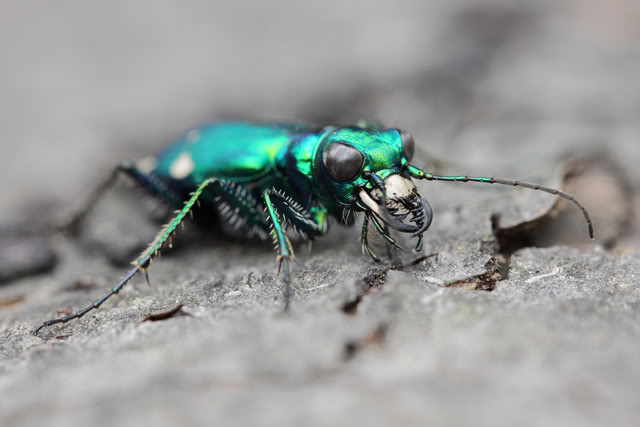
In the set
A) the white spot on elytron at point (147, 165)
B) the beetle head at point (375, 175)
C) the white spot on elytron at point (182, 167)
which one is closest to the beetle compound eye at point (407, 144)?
the beetle head at point (375, 175)

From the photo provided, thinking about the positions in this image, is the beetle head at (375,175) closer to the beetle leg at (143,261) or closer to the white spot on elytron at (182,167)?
the beetle leg at (143,261)

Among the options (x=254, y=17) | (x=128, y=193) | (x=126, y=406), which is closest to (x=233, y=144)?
(x=128, y=193)

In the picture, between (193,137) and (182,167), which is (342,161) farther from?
(193,137)

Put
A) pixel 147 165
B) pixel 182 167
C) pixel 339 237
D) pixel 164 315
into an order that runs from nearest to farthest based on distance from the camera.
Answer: pixel 164 315 → pixel 339 237 → pixel 182 167 → pixel 147 165

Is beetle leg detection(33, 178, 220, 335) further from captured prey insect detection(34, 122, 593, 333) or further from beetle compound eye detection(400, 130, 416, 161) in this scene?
beetle compound eye detection(400, 130, 416, 161)

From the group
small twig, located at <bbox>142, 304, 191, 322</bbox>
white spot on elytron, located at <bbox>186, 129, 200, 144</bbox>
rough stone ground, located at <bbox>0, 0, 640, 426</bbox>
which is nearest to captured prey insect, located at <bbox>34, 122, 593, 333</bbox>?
white spot on elytron, located at <bbox>186, 129, 200, 144</bbox>

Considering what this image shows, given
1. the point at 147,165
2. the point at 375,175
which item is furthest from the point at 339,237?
the point at 147,165

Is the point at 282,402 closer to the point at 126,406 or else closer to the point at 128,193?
the point at 126,406
